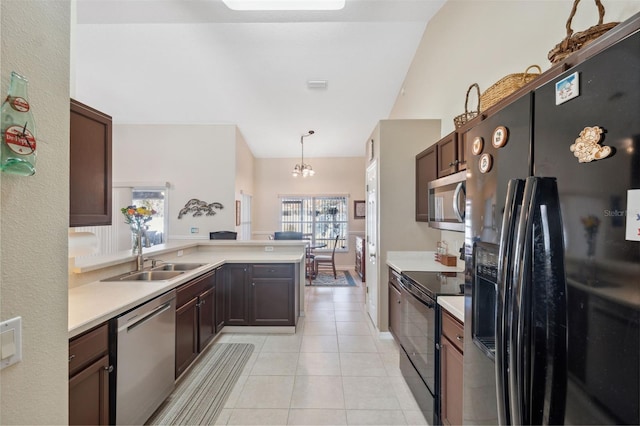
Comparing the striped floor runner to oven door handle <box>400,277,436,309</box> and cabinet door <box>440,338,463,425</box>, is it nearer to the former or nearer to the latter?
cabinet door <box>440,338,463,425</box>

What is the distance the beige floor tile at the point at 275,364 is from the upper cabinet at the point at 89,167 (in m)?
1.85

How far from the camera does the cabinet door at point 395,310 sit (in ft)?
8.68

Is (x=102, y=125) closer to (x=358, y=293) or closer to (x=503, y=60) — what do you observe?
(x=503, y=60)

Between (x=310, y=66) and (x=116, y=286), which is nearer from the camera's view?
(x=116, y=286)

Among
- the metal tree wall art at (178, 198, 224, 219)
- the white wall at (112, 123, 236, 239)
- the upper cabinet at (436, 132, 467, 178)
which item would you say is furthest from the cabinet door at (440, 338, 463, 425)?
the metal tree wall art at (178, 198, 224, 219)

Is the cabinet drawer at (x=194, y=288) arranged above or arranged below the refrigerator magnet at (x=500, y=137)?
below

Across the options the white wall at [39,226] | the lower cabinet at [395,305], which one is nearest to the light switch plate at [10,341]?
the white wall at [39,226]

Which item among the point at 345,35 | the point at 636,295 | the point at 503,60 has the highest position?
the point at 345,35

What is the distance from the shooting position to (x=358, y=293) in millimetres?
5238

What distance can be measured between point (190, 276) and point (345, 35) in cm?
349

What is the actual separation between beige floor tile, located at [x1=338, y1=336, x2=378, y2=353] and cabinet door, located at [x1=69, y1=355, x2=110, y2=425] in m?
2.13

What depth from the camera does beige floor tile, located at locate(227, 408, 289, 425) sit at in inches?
76.6

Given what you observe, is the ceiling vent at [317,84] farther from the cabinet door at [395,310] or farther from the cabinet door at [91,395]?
the cabinet door at [91,395]

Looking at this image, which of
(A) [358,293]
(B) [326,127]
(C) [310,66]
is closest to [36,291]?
(C) [310,66]
